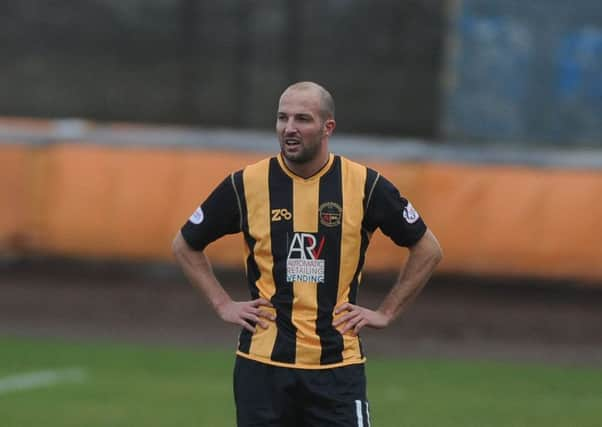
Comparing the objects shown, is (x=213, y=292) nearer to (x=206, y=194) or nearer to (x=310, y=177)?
(x=310, y=177)

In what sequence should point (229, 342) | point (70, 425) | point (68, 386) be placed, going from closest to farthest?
1. point (70, 425)
2. point (68, 386)
3. point (229, 342)

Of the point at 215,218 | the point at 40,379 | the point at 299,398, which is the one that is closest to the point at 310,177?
the point at 215,218

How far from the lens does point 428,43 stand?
17.2 meters

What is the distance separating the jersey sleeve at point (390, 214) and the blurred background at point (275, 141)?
8.69m

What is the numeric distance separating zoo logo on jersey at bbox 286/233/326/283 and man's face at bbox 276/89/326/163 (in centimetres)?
40

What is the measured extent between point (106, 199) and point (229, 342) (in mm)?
2919

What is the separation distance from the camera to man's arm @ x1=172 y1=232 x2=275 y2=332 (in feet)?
20.5

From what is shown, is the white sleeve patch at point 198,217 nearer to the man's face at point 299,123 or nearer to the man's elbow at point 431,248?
the man's face at point 299,123

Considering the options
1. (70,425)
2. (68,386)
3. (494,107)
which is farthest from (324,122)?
(494,107)

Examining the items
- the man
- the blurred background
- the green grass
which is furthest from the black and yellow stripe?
the blurred background

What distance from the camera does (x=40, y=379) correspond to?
12164mm

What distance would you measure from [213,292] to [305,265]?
55 centimetres

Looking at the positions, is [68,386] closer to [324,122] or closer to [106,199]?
[106,199]

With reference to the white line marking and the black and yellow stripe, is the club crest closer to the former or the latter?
the black and yellow stripe
